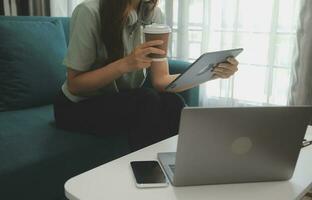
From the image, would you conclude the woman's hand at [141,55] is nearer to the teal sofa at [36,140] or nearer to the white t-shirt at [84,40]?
the white t-shirt at [84,40]

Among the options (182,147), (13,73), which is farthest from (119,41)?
(182,147)

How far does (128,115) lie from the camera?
1.20m

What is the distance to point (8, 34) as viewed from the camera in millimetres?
1578

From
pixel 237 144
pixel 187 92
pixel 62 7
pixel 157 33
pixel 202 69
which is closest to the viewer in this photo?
pixel 237 144

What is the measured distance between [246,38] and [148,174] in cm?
119

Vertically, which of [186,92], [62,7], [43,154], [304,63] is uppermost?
[62,7]

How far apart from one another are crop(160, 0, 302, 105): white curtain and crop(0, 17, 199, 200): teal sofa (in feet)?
1.06

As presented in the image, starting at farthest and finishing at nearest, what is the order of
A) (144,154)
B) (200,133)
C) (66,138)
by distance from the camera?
(66,138)
(144,154)
(200,133)

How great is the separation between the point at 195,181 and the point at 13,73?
110cm

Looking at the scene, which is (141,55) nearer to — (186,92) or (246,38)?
(186,92)

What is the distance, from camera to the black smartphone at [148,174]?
76 cm

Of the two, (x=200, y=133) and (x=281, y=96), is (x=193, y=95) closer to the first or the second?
(x=281, y=96)

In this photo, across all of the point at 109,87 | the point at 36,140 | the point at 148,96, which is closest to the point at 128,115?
the point at 148,96

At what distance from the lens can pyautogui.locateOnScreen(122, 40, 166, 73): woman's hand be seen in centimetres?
100
